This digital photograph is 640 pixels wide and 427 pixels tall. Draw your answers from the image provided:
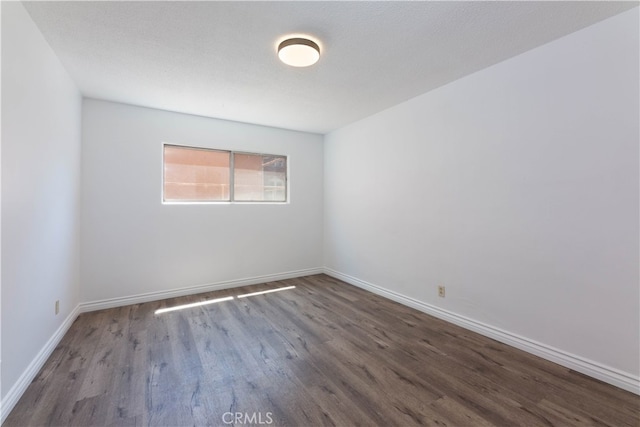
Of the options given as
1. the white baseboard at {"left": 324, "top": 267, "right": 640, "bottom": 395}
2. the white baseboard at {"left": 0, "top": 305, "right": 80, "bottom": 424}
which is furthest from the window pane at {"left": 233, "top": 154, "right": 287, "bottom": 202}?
the white baseboard at {"left": 324, "top": 267, "right": 640, "bottom": 395}

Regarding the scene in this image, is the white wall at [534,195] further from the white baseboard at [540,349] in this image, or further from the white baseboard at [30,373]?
the white baseboard at [30,373]

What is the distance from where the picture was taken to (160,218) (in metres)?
3.37

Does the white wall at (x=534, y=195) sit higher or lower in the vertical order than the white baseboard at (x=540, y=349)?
higher

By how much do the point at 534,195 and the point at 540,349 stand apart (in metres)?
1.21

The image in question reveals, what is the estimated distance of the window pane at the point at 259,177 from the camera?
4.02 meters

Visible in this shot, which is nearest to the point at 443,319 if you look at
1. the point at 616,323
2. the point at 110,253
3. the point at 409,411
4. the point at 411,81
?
the point at 616,323

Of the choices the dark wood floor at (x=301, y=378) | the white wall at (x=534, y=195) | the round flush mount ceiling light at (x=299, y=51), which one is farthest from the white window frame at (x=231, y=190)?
the round flush mount ceiling light at (x=299, y=51)

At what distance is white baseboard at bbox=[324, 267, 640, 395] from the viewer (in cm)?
174

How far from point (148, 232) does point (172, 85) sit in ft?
5.80

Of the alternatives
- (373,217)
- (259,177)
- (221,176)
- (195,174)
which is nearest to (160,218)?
(195,174)

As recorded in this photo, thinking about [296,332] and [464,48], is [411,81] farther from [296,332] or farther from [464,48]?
[296,332]

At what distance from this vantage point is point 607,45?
1796 mm
